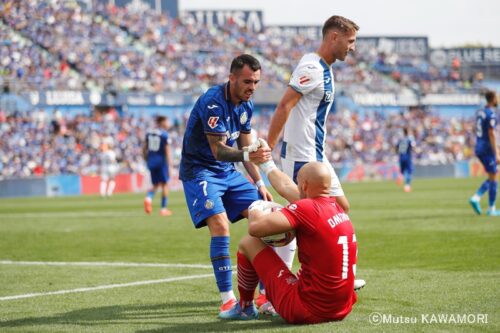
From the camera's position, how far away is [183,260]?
40.4ft

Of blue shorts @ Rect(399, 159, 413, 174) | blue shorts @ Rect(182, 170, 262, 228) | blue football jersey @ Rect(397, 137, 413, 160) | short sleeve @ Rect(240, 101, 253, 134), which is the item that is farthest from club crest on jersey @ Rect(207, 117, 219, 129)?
blue football jersey @ Rect(397, 137, 413, 160)

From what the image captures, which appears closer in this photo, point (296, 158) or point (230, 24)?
point (296, 158)

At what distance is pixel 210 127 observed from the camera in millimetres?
7906

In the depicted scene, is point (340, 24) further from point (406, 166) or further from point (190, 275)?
point (406, 166)

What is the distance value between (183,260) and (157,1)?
179ft

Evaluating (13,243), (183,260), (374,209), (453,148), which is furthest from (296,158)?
(453,148)

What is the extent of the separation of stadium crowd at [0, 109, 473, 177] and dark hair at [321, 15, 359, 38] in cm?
3241

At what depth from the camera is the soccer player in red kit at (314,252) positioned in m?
6.60

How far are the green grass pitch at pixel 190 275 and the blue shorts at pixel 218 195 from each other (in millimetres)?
896

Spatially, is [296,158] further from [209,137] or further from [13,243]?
[13,243]

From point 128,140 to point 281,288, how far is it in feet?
127

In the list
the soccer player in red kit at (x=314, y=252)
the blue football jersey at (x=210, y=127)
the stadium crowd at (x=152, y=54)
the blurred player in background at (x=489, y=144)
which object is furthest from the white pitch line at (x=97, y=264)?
the stadium crowd at (x=152, y=54)

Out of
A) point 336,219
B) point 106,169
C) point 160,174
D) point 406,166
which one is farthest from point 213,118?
point 106,169

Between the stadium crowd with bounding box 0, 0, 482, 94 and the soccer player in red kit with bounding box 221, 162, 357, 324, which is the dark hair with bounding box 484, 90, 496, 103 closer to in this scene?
the soccer player in red kit with bounding box 221, 162, 357, 324
